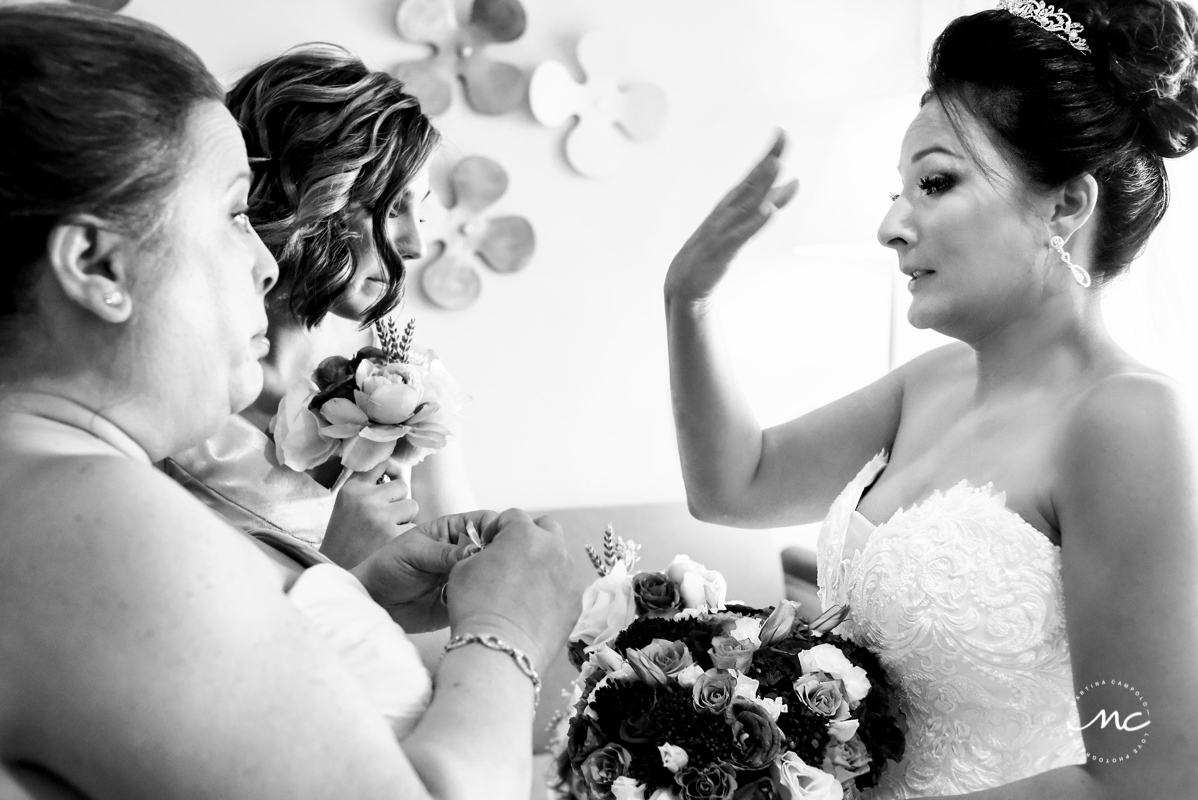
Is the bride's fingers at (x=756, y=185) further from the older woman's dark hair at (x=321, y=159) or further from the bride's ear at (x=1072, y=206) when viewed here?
the older woman's dark hair at (x=321, y=159)

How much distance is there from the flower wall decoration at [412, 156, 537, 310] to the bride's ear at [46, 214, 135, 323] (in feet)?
8.43

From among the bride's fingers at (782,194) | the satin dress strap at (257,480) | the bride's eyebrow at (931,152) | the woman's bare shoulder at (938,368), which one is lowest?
the satin dress strap at (257,480)

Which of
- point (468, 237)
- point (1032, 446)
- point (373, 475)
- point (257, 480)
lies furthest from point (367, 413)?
point (468, 237)

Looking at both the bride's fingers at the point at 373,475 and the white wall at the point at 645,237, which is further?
the white wall at the point at 645,237

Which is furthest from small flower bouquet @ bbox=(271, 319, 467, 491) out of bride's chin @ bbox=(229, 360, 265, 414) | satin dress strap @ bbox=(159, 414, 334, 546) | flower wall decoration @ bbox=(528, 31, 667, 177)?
flower wall decoration @ bbox=(528, 31, 667, 177)

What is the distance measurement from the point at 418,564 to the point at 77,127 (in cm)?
52

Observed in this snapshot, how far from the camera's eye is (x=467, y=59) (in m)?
3.24

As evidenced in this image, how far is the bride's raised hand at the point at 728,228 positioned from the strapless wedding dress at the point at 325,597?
84cm

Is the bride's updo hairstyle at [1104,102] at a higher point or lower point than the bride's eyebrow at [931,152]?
higher

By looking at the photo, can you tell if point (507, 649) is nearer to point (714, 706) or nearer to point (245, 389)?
point (245, 389)

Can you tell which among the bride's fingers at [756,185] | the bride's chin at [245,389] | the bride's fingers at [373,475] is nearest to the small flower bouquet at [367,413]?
the bride's fingers at [373,475]

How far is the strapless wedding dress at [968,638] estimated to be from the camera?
4.13 feet

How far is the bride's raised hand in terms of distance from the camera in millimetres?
1430

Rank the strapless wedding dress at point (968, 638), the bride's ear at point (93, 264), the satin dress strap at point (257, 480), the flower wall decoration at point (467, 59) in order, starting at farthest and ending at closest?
the flower wall decoration at point (467, 59)
the satin dress strap at point (257, 480)
the strapless wedding dress at point (968, 638)
the bride's ear at point (93, 264)
